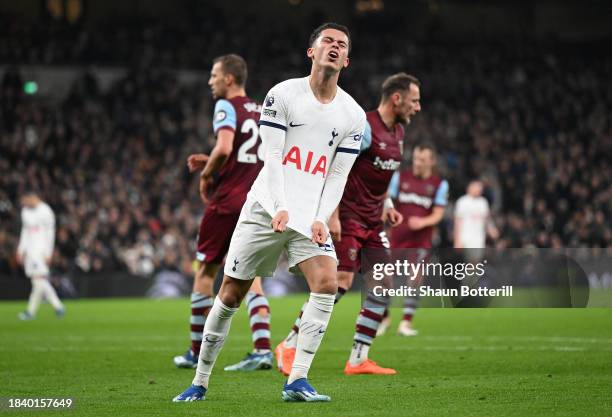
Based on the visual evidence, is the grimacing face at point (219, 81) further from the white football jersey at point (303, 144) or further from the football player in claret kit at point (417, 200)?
the football player in claret kit at point (417, 200)

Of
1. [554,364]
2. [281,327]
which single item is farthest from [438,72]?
[554,364]

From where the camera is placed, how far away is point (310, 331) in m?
6.99

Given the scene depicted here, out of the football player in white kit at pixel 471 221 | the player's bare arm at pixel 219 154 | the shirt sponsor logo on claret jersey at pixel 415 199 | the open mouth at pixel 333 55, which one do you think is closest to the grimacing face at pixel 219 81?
the player's bare arm at pixel 219 154

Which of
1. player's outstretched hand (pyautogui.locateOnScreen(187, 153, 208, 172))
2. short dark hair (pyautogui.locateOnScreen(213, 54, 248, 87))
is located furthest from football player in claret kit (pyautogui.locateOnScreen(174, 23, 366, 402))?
short dark hair (pyautogui.locateOnScreen(213, 54, 248, 87))

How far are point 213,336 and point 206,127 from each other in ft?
83.0

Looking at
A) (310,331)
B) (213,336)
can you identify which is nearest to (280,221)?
(310,331)

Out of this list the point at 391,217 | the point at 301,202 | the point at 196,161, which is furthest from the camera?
the point at 391,217

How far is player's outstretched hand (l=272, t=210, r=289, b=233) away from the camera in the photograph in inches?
261

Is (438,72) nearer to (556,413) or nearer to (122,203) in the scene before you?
(122,203)

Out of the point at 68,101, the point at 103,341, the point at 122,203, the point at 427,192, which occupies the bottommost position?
the point at 103,341

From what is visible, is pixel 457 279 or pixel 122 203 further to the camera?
pixel 122 203

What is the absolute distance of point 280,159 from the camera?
22.5 ft

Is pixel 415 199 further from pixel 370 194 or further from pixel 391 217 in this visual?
pixel 370 194

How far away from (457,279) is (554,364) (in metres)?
1.37
